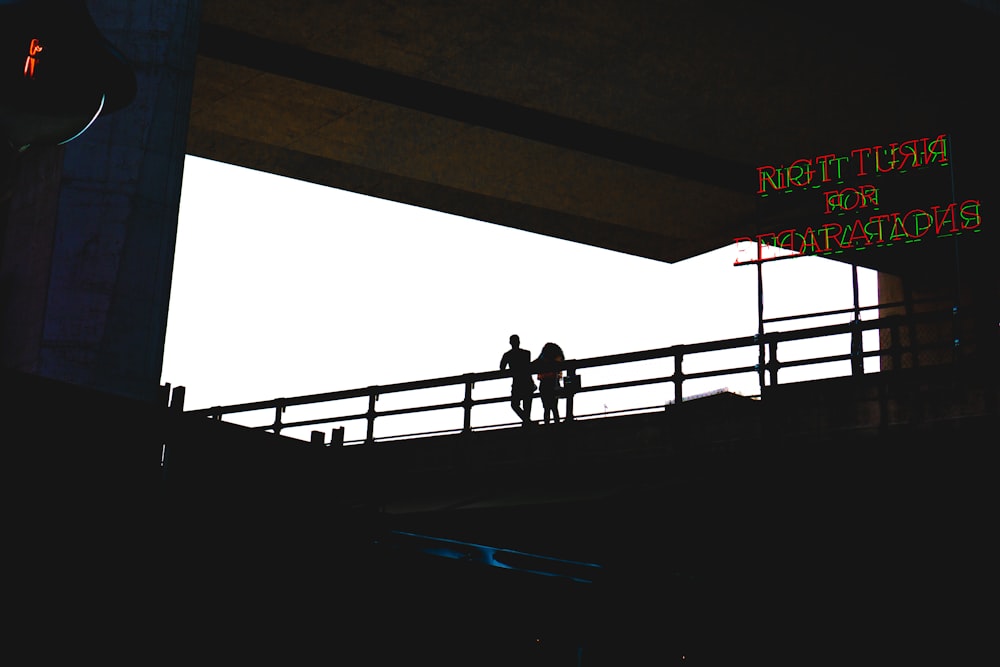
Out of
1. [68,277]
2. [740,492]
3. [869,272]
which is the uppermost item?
[869,272]

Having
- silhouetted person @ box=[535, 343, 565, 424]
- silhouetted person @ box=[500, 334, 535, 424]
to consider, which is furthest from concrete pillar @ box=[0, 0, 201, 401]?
silhouetted person @ box=[535, 343, 565, 424]

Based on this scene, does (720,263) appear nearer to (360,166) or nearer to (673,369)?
(360,166)

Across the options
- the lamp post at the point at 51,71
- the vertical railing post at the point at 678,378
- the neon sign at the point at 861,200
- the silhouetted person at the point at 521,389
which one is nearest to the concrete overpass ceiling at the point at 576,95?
the neon sign at the point at 861,200

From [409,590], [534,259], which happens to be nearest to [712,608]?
[409,590]

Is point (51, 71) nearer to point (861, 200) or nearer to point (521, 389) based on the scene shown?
point (521, 389)

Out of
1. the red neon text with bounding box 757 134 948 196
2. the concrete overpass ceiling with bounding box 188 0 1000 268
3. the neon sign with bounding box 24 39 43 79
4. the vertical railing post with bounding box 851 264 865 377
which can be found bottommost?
the neon sign with bounding box 24 39 43 79

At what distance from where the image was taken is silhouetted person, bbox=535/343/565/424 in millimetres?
16734

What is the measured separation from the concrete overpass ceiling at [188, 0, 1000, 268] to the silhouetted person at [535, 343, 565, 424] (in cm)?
475

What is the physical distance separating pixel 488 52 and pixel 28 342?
1106 cm

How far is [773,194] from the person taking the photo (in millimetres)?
23484

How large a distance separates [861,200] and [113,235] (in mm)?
15730

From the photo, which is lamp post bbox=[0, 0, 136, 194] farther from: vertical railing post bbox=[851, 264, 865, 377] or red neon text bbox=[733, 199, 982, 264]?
red neon text bbox=[733, 199, 982, 264]

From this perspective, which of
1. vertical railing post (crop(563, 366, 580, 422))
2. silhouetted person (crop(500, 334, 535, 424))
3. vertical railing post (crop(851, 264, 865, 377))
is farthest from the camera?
silhouetted person (crop(500, 334, 535, 424))

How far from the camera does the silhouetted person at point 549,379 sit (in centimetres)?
1673
